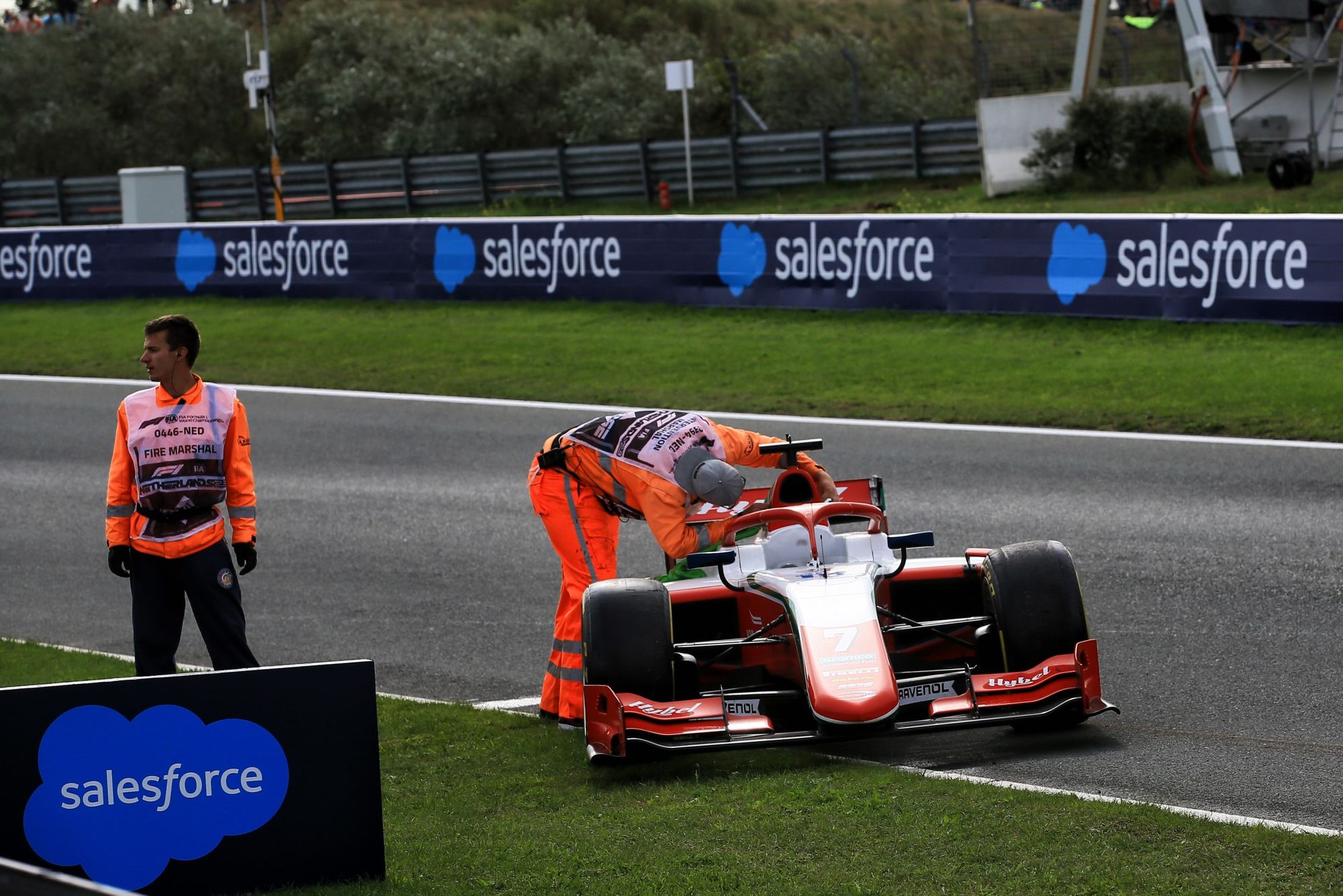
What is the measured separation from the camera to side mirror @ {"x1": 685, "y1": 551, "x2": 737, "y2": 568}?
7.39 m

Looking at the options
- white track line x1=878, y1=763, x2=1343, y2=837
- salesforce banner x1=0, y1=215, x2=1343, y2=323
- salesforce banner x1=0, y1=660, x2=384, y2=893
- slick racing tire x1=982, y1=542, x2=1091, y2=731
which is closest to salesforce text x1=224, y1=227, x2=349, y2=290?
salesforce banner x1=0, y1=215, x2=1343, y2=323

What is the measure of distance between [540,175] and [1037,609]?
98.6 feet

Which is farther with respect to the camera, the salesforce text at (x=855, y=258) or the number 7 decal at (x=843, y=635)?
the salesforce text at (x=855, y=258)

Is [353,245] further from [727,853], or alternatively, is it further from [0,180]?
[0,180]

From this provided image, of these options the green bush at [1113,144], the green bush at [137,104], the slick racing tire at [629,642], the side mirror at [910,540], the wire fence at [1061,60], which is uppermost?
the green bush at [137,104]

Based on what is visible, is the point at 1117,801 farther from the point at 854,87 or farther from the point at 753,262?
the point at 854,87

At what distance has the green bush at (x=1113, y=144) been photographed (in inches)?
1117

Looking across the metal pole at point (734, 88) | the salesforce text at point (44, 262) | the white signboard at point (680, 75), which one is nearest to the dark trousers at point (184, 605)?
the salesforce text at point (44, 262)

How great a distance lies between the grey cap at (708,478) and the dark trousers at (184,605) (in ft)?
6.61

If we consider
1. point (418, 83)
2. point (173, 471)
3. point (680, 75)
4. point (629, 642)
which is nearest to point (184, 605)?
point (173, 471)

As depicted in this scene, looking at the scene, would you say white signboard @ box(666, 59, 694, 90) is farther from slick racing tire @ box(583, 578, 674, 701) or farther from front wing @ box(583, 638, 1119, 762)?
front wing @ box(583, 638, 1119, 762)

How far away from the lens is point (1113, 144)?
1118 inches

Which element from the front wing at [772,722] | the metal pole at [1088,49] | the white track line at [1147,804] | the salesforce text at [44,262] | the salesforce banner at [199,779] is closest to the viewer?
the salesforce banner at [199,779]

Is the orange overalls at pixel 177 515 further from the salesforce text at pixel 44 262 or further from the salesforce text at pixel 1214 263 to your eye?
the salesforce text at pixel 44 262
